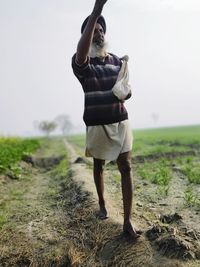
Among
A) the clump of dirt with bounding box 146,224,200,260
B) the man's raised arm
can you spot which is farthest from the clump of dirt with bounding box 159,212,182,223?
the man's raised arm

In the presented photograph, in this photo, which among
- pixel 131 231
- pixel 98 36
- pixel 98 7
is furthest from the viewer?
pixel 98 36

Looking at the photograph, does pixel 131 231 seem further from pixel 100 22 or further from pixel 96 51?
pixel 100 22

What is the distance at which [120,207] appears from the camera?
5.12m

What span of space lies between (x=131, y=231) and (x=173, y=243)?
0.43 meters

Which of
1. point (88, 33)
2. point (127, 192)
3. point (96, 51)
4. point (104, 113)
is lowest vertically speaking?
point (127, 192)

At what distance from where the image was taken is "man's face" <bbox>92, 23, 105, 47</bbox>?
3.86 meters

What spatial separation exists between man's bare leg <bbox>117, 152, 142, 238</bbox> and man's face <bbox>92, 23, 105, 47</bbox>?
109cm

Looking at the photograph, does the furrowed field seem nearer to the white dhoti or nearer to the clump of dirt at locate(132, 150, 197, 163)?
the white dhoti

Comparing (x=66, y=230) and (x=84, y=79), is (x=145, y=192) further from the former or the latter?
(x=84, y=79)

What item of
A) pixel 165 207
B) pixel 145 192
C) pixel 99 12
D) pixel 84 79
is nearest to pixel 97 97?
pixel 84 79

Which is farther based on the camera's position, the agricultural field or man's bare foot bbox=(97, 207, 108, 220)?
man's bare foot bbox=(97, 207, 108, 220)

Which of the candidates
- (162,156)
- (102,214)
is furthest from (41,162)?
(102,214)

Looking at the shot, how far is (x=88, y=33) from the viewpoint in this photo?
3547 mm

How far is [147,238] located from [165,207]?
5.37ft
